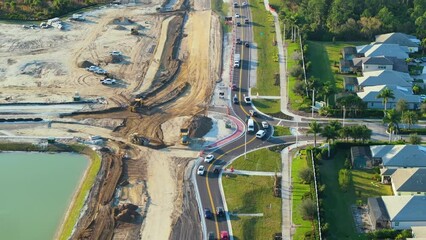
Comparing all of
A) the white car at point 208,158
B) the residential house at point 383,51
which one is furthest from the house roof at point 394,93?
the white car at point 208,158

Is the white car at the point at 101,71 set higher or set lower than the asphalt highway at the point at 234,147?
higher

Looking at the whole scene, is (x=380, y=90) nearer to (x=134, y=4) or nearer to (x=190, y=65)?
(x=190, y=65)

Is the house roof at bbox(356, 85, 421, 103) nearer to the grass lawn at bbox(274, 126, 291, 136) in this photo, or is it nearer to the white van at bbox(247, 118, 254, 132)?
the grass lawn at bbox(274, 126, 291, 136)

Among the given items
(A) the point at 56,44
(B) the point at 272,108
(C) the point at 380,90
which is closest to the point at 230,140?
(B) the point at 272,108

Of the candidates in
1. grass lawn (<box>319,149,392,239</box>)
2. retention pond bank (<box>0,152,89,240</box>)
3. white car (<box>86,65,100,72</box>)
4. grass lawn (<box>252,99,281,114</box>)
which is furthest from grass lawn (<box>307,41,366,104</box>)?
retention pond bank (<box>0,152,89,240</box>)

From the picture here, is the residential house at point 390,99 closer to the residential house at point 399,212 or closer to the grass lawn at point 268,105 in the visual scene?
the grass lawn at point 268,105
